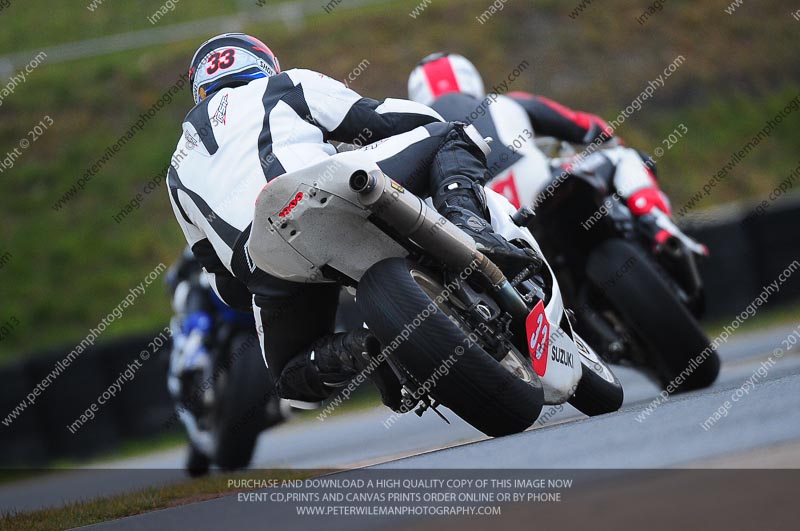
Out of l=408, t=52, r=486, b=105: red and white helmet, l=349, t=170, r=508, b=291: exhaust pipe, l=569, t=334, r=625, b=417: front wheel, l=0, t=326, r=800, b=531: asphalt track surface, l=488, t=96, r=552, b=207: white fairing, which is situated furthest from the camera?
l=408, t=52, r=486, b=105: red and white helmet

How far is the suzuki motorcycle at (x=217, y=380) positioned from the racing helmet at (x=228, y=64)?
6.28 ft

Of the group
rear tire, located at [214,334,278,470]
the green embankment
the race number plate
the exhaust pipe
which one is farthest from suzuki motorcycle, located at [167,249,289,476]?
the green embankment

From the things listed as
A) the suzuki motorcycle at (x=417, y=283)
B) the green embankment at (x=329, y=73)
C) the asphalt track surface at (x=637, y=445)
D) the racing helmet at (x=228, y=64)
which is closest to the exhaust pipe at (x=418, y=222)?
the suzuki motorcycle at (x=417, y=283)

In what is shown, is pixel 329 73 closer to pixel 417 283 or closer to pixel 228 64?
pixel 228 64

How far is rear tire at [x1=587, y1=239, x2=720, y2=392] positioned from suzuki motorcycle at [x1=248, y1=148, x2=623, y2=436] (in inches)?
51.9

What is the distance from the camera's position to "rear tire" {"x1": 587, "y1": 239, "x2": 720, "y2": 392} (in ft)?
16.6

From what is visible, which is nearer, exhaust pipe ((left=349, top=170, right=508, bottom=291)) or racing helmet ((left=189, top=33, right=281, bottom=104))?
exhaust pipe ((left=349, top=170, right=508, bottom=291))

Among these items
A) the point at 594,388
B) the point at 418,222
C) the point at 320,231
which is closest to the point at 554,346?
the point at 594,388

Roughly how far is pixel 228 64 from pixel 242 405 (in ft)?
8.07

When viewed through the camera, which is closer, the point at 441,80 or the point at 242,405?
the point at 441,80

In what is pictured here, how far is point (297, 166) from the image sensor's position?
3797 mm

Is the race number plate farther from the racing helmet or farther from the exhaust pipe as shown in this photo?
the racing helmet

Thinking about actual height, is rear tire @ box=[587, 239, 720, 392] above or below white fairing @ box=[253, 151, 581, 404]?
below

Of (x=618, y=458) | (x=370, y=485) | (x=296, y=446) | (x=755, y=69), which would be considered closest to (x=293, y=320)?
(x=370, y=485)
